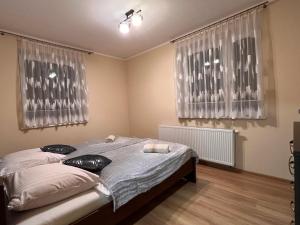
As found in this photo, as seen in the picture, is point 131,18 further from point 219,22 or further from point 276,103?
point 276,103

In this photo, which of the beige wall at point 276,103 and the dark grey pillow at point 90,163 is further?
the beige wall at point 276,103

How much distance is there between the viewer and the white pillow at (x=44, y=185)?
1.14 meters

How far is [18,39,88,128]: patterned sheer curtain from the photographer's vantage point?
9.86 ft

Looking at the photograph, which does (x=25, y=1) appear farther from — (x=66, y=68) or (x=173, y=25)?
(x=173, y=25)

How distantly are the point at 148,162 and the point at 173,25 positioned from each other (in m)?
2.29

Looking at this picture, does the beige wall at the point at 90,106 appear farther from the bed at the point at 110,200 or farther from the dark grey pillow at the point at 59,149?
the bed at the point at 110,200

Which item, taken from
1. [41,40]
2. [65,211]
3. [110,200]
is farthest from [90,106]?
[65,211]

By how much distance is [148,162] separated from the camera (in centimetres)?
199

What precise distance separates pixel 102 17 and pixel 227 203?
2960 mm

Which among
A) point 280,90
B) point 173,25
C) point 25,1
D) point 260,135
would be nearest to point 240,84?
point 280,90

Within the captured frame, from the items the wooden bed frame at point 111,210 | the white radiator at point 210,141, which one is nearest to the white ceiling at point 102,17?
the white radiator at point 210,141

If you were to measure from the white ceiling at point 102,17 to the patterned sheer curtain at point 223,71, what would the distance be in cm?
25

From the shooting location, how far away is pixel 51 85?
329 cm

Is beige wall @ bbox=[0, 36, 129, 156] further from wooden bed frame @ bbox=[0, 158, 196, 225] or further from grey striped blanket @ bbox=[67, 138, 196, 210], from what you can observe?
wooden bed frame @ bbox=[0, 158, 196, 225]
